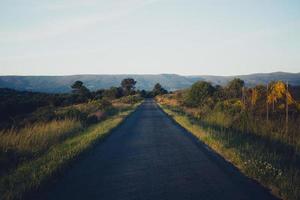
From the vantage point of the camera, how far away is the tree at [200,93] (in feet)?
135

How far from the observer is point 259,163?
32.6 feet

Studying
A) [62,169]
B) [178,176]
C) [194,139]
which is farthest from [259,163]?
[194,139]

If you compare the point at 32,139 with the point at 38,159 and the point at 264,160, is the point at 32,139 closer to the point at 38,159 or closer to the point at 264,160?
the point at 38,159

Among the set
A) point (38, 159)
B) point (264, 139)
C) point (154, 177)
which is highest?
point (154, 177)

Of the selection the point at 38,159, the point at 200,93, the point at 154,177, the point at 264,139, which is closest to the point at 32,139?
the point at 38,159

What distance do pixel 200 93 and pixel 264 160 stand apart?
31689 millimetres

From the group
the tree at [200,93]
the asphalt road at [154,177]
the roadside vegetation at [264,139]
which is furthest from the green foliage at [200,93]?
the asphalt road at [154,177]

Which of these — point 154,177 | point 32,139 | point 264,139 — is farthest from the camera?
point 264,139

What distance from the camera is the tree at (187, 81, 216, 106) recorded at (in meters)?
41.2

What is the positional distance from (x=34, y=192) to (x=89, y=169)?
8.38ft

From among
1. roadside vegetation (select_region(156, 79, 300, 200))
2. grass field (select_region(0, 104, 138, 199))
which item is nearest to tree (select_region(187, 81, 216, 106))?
roadside vegetation (select_region(156, 79, 300, 200))

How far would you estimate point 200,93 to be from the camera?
138 ft

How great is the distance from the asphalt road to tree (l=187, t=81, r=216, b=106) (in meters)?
27.5

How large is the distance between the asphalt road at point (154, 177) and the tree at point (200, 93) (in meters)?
27.5
